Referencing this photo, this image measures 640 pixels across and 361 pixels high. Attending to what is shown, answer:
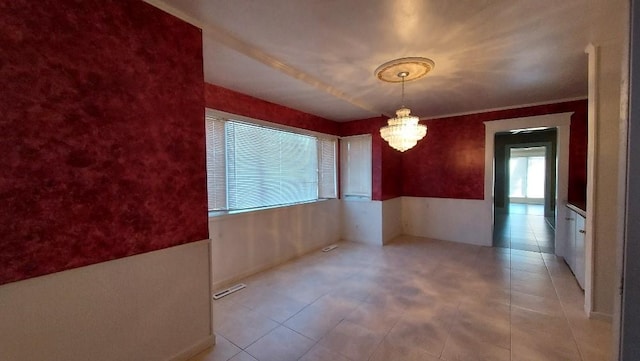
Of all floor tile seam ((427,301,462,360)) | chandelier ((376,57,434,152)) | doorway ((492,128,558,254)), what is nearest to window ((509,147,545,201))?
doorway ((492,128,558,254))

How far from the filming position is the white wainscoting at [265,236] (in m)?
3.27

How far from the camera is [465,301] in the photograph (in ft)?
8.96

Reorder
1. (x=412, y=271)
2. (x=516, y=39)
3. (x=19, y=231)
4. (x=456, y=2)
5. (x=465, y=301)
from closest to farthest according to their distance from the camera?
(x=19, y=231)
(x=456, y=2)
(x=516, y=39)
(x=465, y=301)
(x=412, y=271)

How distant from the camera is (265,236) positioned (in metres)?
3.85

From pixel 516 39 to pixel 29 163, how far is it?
350 cm

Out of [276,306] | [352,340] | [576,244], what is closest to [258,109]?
[276,306]

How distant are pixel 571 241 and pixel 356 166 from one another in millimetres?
3399

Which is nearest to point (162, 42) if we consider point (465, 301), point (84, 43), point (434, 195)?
point (84, 43)

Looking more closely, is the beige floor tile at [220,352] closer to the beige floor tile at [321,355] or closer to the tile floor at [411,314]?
the tile floor at [411,314]

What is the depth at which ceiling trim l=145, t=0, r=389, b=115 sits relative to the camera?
184cm

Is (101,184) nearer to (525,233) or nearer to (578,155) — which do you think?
(578,155)

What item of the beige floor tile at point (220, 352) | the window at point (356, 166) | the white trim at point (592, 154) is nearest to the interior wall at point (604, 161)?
the white trim at point (592, 154)

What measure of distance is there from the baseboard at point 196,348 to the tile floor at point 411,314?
4cm

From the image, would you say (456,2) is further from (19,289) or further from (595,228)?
(19,289)
